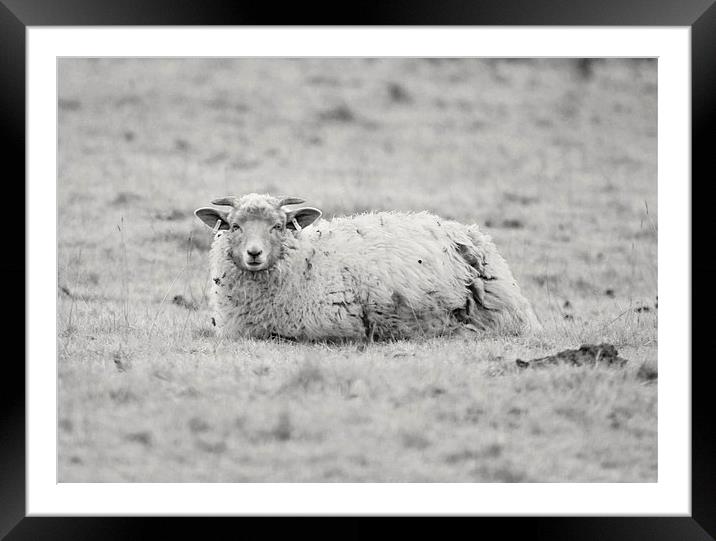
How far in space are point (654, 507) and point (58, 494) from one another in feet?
13.3

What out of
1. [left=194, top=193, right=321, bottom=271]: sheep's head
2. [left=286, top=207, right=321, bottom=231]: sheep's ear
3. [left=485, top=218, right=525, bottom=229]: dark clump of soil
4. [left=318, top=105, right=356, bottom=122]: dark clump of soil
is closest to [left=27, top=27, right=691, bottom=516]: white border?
[left=194, top=193, right=321, bottom=271]: sheep's head

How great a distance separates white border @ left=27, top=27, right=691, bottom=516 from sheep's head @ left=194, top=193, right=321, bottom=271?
2.05 metres

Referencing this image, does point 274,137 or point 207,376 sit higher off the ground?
point 274,137

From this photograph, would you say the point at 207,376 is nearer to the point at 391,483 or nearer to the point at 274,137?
the point at 391,483

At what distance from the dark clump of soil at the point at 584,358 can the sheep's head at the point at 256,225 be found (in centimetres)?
248

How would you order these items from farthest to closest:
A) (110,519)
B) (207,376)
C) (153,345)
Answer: (153,345) → (207,376) → (110,519)

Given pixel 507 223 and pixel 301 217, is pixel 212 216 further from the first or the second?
pixel 507 223

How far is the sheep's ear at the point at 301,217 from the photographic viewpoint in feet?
31.5

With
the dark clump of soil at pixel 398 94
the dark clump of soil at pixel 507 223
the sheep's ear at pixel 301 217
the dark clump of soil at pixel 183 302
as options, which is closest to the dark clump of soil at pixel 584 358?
the sheep's ear at pixel 301 217
